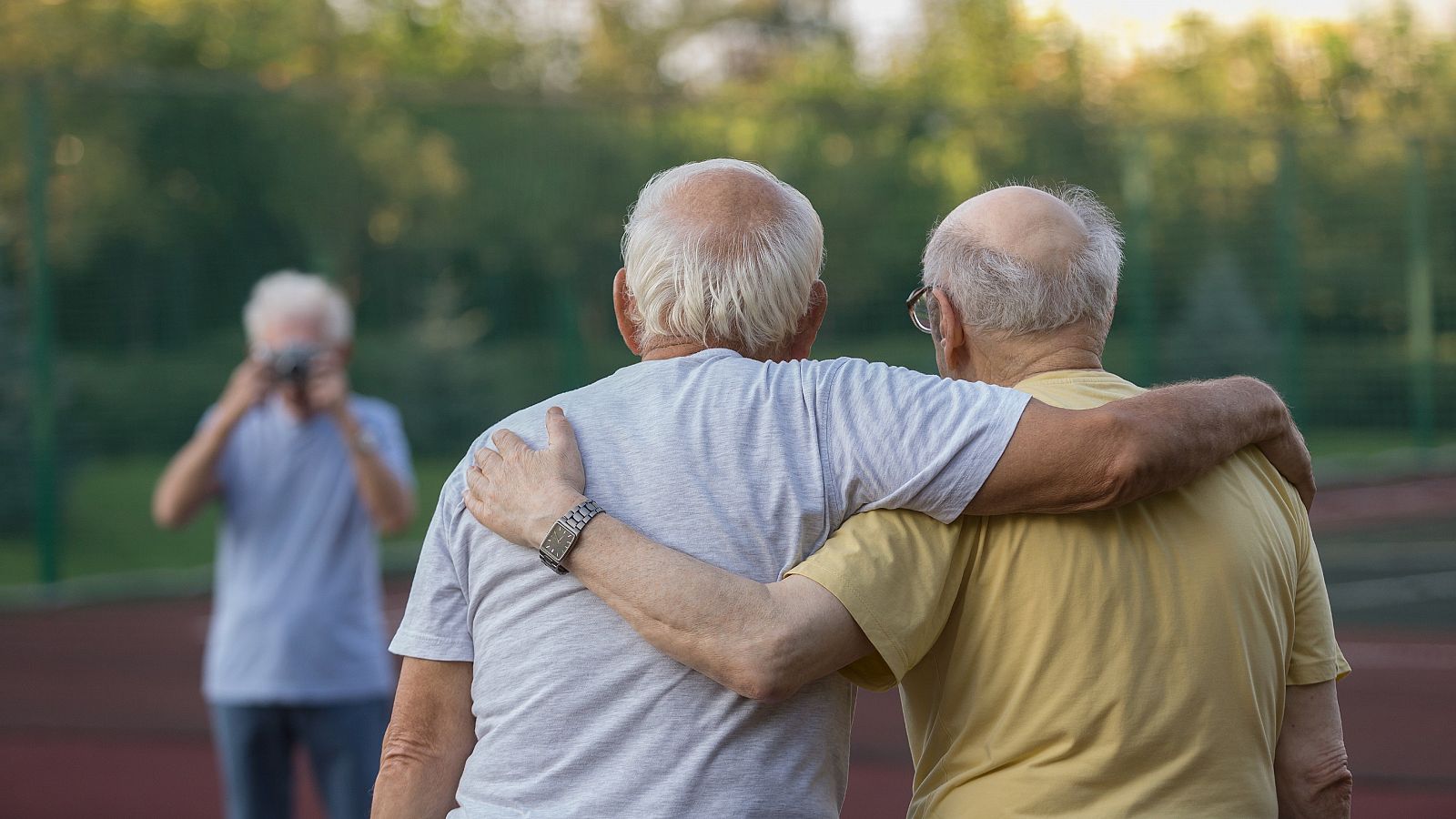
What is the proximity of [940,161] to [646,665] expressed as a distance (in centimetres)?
1271

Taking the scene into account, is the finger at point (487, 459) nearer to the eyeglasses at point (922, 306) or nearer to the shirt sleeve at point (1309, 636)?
the eyeglasses at point (922, 306)

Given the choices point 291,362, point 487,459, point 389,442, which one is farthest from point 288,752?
point 487,459

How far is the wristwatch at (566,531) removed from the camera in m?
1.88

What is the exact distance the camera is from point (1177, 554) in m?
1.98

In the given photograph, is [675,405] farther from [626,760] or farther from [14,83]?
[14,83]

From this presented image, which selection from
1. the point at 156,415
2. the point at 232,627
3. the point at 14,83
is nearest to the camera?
the point at 232,627

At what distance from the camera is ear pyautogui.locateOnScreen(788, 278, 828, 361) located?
2.12 metres

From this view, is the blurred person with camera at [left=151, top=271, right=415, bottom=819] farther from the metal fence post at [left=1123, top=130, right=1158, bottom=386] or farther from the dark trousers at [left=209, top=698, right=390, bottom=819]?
the metal fence post at [left=1123, top=130, right=1158, bottom=386]

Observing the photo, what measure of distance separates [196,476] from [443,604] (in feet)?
8.71

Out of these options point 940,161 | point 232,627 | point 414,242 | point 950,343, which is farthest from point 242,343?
point 950,343

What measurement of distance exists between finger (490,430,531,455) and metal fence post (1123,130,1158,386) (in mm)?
12546

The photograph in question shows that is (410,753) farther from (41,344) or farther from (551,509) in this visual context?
(41,344)

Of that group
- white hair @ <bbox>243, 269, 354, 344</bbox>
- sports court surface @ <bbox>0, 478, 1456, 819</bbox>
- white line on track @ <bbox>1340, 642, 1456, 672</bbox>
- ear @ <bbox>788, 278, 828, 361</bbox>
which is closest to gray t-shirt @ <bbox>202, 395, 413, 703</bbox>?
white hair @ <bbox>243, 269, 354, 344</bbox>

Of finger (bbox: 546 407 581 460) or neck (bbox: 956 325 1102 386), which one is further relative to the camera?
neck (bbox: 956 325 1102 386)
